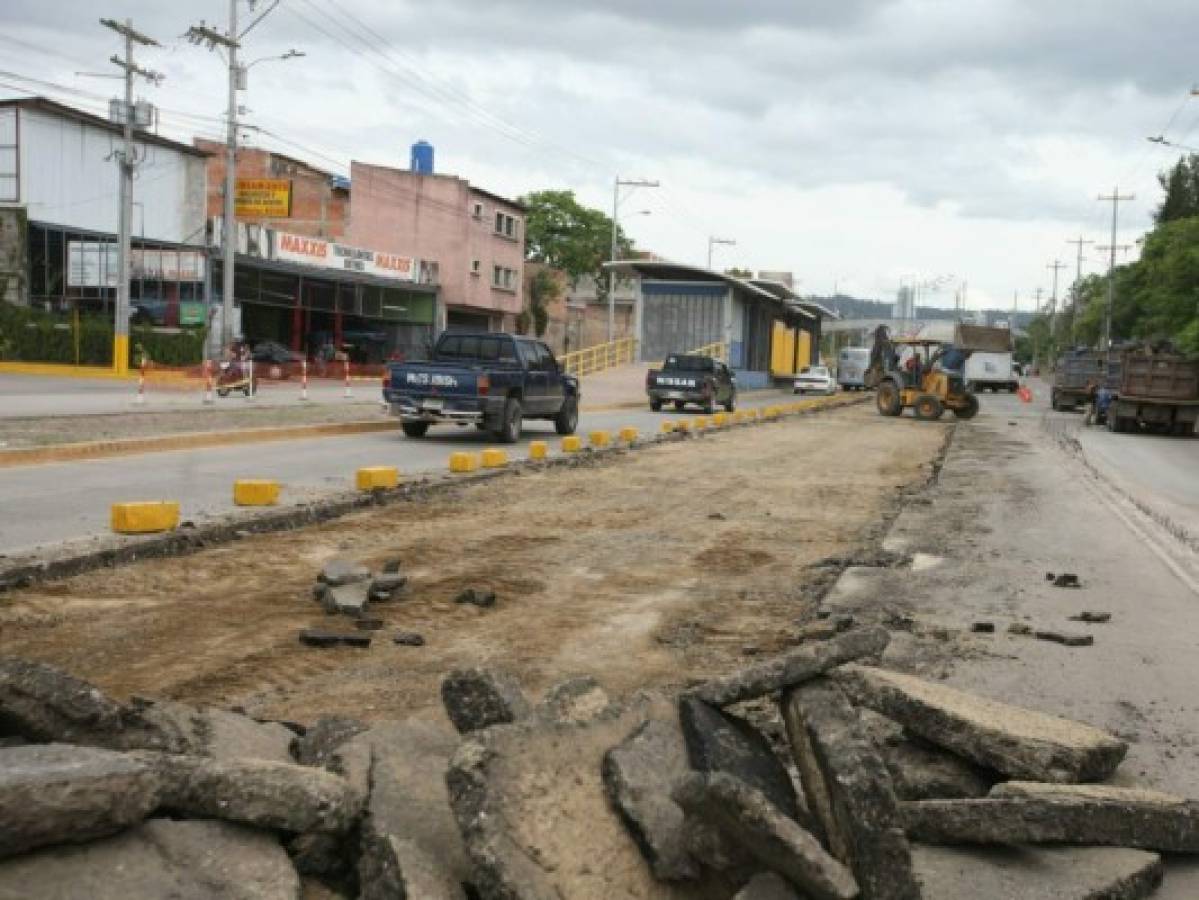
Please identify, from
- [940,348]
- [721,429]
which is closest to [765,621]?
[721,429]

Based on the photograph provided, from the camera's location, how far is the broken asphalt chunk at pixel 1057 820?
3.64 m

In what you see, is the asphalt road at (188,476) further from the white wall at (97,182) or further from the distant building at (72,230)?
the white wall at (97,182)

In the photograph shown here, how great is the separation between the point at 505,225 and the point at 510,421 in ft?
139

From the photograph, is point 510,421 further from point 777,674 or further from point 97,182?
point 97,182

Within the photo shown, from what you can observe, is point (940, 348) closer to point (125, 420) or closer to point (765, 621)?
point (125, 420)

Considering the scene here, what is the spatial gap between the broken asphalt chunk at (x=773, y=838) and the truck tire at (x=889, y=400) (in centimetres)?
3440

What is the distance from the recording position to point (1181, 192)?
334 feet

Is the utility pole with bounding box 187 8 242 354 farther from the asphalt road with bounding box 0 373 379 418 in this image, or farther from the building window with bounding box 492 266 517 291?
the building window with bounding box 492 266 517 291

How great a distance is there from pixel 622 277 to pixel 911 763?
8895cm

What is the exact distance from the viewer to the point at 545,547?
9.66 m

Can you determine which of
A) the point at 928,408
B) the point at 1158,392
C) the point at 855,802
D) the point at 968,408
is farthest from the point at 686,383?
the point at 855,802

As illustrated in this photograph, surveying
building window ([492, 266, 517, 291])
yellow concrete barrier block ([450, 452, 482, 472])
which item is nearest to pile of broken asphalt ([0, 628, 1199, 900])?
yellow concrete barrier block ([450, 452, 482, 472])

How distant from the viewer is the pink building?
5491cm

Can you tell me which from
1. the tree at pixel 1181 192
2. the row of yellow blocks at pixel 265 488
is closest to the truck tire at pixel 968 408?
the row of yellow blocks at pixel 265 488
